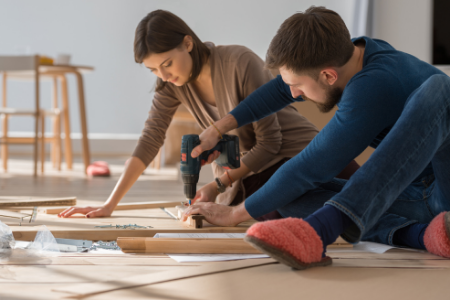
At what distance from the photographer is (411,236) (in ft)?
4.42

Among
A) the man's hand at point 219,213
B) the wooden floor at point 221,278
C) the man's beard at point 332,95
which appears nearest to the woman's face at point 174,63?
the man's hand at point 219,213

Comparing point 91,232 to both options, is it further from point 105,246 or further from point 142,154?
point 142,154

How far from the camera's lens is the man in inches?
41.6

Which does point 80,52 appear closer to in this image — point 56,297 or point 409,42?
point 409,42

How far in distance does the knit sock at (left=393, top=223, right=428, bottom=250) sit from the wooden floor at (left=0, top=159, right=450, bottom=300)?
0.04 metres

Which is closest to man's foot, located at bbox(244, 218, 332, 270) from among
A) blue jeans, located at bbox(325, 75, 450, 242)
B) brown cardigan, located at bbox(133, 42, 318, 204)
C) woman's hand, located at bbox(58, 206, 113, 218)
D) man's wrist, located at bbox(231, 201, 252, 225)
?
blue jeans, located at bbox(325, 75, 450, 242)

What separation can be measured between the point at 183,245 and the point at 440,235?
718 millimetres

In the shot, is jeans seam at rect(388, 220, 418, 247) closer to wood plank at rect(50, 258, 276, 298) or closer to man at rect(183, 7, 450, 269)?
man at rect(183, 7, 450, 269)

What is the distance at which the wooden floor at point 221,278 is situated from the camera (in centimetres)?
92

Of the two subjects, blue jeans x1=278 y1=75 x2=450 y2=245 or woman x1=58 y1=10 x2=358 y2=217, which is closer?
blue jeans x1=278 y1=75 x2=450 y2=245

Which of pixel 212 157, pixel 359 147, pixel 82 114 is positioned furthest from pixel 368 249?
pixel 82 114

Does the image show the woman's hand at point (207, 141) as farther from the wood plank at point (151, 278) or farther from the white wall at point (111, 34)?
the white wall at point (111, 34)

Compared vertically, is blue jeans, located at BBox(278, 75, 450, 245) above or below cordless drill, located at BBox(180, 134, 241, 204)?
above

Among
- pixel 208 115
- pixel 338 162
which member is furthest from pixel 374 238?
pixel 208 115
